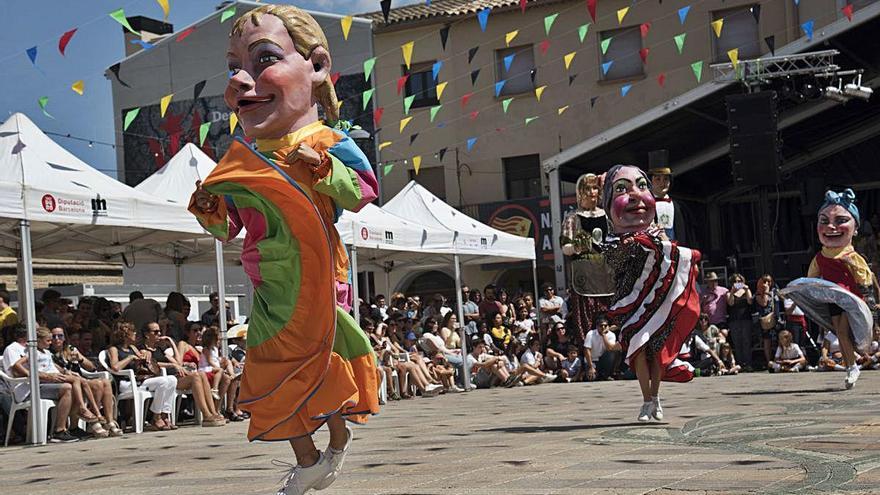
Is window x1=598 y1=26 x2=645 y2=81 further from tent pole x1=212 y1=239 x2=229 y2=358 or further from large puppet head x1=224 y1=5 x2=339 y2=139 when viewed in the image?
large puppet head x1=224 y1=5 x2=339 y2=139

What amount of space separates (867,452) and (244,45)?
11.5ft

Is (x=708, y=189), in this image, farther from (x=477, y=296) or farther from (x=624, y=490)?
(x=624, y=490)

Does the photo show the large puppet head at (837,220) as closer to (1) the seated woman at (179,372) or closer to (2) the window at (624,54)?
(1) the seated woman at (179,372)

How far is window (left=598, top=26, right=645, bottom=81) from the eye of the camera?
93.1ft

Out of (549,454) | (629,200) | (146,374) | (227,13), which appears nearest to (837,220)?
(629,200)

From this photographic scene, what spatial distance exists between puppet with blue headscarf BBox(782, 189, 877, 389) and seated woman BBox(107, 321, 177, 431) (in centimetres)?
608

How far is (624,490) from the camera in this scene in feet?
16.3

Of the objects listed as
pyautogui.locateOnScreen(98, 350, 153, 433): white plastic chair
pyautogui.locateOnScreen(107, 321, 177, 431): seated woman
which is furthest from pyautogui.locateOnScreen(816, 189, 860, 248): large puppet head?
pyautogui.locateOnScreen(98, 350, 153, 433): white plastic chair

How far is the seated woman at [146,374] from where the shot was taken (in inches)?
466

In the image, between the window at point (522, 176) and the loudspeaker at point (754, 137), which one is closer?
the loudspeaker at point (754, 137)

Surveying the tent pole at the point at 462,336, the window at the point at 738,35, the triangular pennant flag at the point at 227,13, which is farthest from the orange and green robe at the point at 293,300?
the window at the point at 738,35

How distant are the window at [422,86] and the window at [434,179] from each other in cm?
167

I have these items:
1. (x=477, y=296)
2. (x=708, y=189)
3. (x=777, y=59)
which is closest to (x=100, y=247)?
(x=477, y=296)

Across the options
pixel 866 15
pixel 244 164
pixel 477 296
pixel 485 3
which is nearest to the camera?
pixel 244 164
